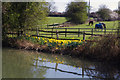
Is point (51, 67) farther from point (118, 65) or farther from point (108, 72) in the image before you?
point (118, 65)

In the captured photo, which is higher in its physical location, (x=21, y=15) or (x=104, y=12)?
(x=104, y=12)

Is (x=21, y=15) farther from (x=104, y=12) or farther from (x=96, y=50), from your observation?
(x=104, y=12)

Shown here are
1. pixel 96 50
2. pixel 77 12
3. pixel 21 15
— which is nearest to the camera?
pixel 96 50

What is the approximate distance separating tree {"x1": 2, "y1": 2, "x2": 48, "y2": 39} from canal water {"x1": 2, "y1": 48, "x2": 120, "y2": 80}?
403cm

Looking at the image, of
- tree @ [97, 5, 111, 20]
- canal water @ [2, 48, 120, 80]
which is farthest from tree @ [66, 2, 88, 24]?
canal water @ [2, 48, 120, 80]

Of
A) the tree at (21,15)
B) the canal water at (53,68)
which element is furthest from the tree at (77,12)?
the canal water at (53,68)

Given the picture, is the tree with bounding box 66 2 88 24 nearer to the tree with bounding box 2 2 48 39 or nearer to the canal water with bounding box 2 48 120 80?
the tree with bounding box 2 2 48 39

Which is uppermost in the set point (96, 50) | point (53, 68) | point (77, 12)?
point (77, 12)

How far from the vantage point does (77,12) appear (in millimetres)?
43531

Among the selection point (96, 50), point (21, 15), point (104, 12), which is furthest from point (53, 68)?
point (104, 12)

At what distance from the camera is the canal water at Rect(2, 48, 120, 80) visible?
348 inches

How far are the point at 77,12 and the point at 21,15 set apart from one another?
1100 inches

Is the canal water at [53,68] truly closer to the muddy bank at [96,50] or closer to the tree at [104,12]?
the muddy bank at [96,50]

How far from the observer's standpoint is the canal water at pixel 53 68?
8.84 meters
